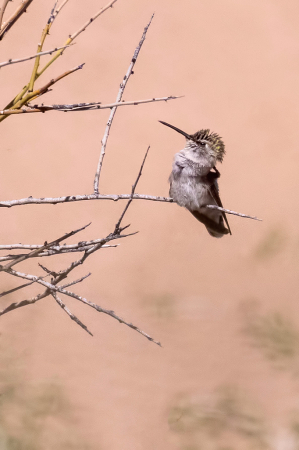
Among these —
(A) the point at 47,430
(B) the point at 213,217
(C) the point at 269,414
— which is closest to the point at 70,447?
(A) the point at 47,430

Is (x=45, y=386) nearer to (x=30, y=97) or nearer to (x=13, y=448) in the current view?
(x=13, y=448)

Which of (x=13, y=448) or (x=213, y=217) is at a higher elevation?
(x=213, y=217)

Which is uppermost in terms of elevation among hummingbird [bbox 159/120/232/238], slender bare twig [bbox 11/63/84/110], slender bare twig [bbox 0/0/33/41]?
hummingbird [bbox 159/120/232/238]

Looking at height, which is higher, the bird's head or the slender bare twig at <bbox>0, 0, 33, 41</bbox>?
the bird's head

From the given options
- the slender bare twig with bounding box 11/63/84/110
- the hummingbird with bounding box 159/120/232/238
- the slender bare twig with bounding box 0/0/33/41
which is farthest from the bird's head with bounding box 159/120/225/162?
the slender bare twig with bounding box 0/0/33/41

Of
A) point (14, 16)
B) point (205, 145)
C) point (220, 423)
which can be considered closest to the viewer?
point (14, 16)

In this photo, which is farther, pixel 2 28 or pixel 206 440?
pixel 206 440

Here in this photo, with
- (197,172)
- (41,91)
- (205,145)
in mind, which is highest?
(205,145)

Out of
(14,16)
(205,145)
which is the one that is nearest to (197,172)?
(205,145)

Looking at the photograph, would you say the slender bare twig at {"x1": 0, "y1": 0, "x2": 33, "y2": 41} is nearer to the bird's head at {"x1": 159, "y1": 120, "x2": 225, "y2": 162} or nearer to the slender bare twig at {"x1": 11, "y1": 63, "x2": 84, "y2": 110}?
the slender bare twig at {"x1": 11, "y1": 63, "x2": 84, "y2": 110}

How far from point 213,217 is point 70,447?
2820mm

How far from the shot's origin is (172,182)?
9.75ft

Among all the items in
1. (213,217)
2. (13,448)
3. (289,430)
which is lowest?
(13,448)

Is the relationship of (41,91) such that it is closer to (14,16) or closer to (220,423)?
(14,16)
